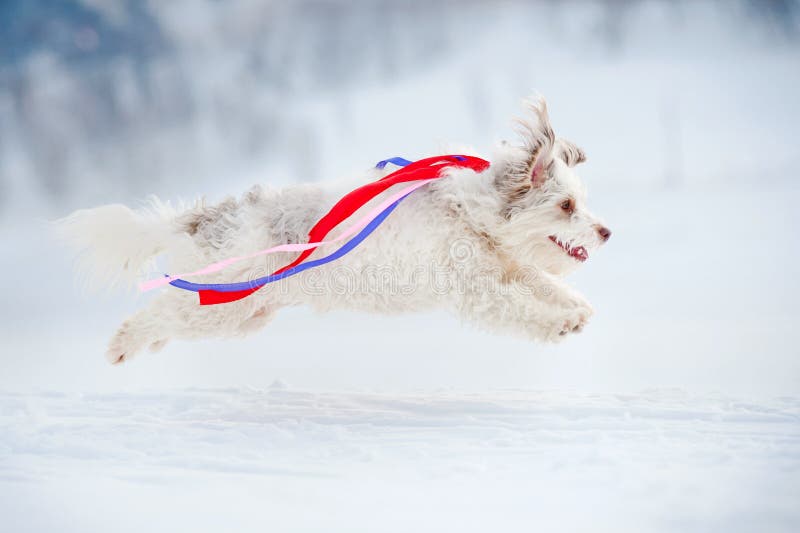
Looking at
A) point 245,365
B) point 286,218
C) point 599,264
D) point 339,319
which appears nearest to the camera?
point 286,218

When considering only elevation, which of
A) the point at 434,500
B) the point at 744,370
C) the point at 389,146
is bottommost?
the point at 434,500

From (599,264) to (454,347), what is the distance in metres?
1.67

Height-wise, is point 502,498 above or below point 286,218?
below

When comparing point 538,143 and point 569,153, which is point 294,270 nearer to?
point 538,143

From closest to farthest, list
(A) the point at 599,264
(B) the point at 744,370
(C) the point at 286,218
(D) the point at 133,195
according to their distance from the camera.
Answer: (C) the point at 286,218
(B) the point at 744,370
(A) the point at 599,264
(D) the point at 133,195

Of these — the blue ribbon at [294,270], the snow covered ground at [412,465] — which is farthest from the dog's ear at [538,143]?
the snow covered ground at [412,465]

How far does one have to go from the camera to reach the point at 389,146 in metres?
6.25

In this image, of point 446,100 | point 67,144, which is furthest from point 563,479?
point 67,144

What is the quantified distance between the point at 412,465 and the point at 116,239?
192cm

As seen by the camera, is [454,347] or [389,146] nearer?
[454,347]

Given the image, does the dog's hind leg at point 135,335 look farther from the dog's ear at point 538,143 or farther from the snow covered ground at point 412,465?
the dog's ear at point 538,143

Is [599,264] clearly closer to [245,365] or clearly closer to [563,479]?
[245,365]

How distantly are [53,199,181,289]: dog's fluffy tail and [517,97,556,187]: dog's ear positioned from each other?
1768mm

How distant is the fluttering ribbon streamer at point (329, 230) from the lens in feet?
9.98
